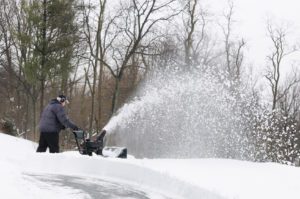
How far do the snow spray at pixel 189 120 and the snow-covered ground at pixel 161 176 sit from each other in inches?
214

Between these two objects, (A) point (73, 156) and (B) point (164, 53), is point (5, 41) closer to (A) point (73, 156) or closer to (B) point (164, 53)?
(B) point (164, 53)

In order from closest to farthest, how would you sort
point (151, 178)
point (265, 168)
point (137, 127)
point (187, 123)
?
point (151, 178), point (265, 168), point (187, 123), point (137, 127)

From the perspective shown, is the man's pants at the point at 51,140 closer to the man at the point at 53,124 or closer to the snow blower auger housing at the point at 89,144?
the man at the point at 53,124

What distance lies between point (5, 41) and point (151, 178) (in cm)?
2978

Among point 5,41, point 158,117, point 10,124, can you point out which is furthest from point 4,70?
point 158,117

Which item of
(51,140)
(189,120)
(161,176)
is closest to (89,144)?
(51,140)

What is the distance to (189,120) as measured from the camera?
17.0 meters

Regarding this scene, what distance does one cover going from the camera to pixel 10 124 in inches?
945

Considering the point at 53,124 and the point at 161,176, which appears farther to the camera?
the point at 53,124

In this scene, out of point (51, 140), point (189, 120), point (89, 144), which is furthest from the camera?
point (189, 120)

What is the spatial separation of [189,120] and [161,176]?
767cm

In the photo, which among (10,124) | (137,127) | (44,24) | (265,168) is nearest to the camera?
(265,168)

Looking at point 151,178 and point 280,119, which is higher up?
point 280,119

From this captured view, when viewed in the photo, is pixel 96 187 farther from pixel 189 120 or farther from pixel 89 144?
pixel 189 120
